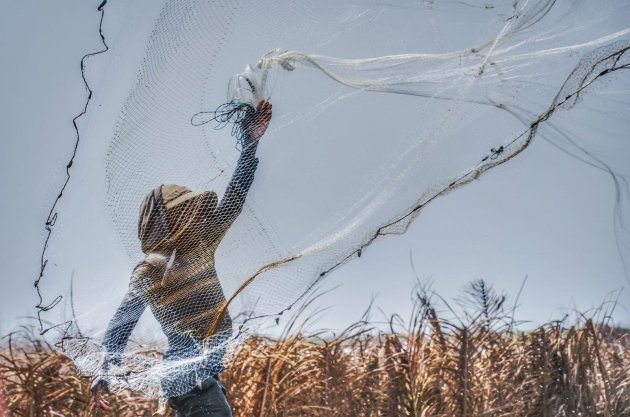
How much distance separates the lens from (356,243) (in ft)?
11.6

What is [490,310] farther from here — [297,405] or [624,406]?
[297,405]

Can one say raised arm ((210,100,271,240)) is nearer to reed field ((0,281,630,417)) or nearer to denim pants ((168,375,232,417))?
denim pants ((168,375,232,417))

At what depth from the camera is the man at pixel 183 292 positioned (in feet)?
9.61

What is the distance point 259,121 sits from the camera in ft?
10.3

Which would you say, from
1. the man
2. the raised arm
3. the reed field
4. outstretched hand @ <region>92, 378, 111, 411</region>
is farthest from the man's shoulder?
the reed field

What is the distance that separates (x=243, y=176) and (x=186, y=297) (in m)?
0.66

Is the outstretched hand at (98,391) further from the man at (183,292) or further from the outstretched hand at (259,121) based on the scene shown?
the outstretched hand at (259,121)

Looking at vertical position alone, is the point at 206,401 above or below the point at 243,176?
below

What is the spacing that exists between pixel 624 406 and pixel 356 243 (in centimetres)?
487

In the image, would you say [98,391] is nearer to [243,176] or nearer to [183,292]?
[183,292]

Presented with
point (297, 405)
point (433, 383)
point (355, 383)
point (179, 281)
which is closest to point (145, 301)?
point (179, 281)

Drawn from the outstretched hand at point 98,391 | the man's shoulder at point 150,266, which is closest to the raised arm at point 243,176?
the man's shoulder at point 150,266

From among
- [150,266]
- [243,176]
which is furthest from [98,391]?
[243,176]

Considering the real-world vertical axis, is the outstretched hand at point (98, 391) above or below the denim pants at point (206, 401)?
above
